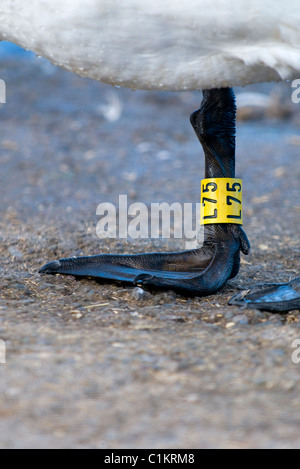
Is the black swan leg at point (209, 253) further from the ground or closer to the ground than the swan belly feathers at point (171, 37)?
closer to the ground

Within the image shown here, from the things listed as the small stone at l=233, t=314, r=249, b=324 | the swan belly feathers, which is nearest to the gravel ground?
the small stone at l=233, t=314, r=249, b=324

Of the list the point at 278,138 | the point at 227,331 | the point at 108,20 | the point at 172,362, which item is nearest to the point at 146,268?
the point at 227,331

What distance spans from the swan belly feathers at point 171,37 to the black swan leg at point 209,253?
510 millimetres

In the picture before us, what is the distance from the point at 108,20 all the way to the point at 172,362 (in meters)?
1.19

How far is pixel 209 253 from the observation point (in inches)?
116

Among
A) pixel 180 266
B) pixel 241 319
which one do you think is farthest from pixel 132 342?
pixel 180 266

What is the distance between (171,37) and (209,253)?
3.41 feet

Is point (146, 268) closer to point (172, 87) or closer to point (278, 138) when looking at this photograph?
point (172, 87)

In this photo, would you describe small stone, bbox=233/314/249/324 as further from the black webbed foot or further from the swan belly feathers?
the swan belly feathers

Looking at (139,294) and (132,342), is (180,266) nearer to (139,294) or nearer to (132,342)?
(139,294)

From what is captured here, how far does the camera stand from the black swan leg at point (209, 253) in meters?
2.89

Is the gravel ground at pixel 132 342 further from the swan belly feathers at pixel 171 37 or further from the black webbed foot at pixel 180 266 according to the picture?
the swan belly feathers at pixel 171 37

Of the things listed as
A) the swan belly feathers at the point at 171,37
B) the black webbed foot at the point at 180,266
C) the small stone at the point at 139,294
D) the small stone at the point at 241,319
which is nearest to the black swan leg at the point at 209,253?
the black webbed foot at the point at 180,266

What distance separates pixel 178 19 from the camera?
2.26 m
